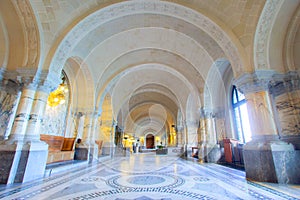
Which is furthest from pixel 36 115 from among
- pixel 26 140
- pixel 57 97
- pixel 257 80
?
pixel 257 80

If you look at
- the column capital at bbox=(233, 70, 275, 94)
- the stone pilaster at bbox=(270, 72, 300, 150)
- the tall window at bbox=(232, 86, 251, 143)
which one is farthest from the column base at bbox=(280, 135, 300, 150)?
the tall window at bbox=(232, 86, 251, 143)

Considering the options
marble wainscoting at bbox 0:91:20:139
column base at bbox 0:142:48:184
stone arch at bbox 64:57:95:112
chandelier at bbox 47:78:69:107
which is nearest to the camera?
column base at bbox 0:142:48:184

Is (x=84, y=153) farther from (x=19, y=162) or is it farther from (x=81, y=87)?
(x=19, y=162)

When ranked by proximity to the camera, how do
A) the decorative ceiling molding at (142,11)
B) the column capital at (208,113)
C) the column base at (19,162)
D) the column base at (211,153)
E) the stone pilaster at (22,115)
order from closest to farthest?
the column base at (19,162), the stone pilaster at (22,115), the decorative ceiling molding at (142,11), the column base at (211,153), the column capital at (208,113)

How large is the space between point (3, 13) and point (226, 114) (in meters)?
9.23

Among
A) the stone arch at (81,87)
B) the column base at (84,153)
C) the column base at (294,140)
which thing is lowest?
the column base at (84,153)

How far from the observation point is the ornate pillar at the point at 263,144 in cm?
316

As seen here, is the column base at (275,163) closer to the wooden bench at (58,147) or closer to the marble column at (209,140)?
the marble column at (209,140)

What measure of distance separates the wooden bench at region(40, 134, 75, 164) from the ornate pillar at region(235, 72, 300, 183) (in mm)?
6070

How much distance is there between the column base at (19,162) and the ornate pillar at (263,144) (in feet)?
17.2

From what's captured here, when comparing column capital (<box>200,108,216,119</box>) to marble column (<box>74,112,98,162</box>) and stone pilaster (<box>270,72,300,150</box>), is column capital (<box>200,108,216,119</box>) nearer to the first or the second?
stone pilaster (<box>270,72,300,150</box>)

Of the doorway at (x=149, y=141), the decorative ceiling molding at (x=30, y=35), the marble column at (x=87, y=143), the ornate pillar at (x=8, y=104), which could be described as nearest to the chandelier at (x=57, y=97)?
the marble column at (x=87, y=143)

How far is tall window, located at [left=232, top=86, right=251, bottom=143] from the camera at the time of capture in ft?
21.8

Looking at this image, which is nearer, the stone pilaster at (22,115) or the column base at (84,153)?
the stone pilaster at (22,115)
